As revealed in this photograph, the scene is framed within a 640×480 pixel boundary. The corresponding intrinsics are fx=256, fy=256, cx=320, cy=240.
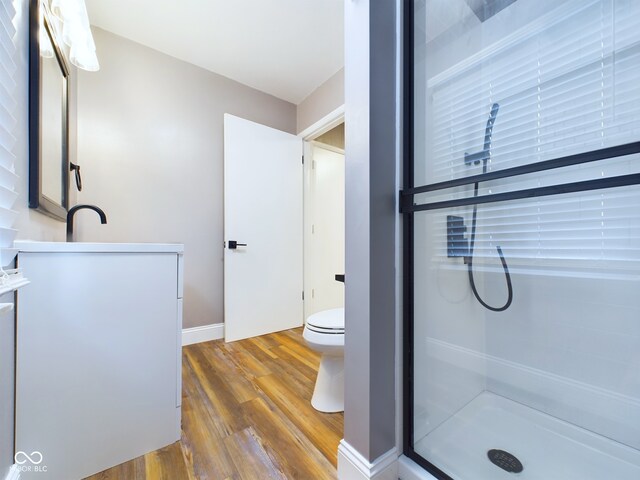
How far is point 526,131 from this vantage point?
907 millimetres

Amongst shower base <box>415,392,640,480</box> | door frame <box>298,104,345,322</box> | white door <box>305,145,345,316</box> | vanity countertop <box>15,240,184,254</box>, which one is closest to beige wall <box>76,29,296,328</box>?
door frame <box>298,104,345,322</box>

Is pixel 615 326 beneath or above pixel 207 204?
beneath

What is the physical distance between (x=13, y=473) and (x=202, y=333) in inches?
58.9

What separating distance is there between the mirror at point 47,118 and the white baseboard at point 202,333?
1.24 meters

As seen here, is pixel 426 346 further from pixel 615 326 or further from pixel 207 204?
pixel 207 204

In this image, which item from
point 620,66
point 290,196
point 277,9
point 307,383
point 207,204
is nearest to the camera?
point 620,66

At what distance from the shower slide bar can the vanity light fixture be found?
1685 millimetres

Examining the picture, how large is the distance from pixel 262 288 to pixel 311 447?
4.95ft

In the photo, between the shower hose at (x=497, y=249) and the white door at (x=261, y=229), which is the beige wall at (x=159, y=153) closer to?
the white door at (x=261, y=229)

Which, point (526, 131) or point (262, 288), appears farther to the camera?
point (262, 288)

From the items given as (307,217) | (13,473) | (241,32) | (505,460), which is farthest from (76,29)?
(505,460)

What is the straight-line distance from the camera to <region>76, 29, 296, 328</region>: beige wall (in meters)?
1.85

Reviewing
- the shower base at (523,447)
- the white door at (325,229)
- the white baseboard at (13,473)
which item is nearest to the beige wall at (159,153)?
the white door at (325,229)

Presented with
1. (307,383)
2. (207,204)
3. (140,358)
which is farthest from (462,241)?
(207,204)
